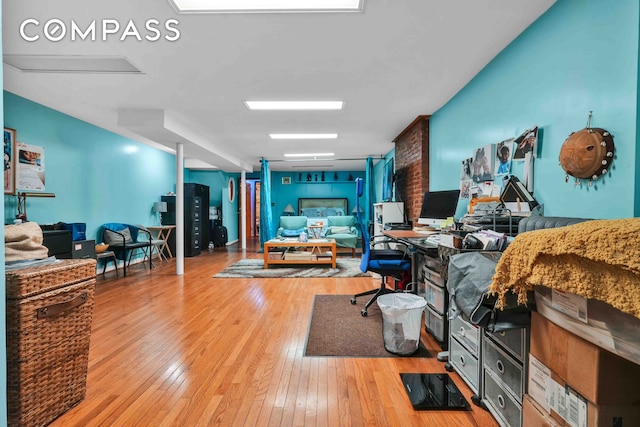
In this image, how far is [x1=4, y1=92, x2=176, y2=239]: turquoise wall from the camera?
4062mm

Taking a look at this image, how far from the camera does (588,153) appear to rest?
169 cm

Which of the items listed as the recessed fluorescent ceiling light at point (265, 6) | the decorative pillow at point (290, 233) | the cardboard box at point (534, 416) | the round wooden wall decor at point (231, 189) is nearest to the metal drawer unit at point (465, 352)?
→ the cardboard box at point (534, 416)

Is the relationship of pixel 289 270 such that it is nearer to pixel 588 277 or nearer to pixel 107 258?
pixel 107 258

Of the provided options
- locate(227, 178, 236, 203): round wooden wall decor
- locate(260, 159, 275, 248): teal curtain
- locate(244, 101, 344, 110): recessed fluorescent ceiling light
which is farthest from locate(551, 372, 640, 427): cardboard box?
locate(227, 178, 236, 203): round wooden wall decor

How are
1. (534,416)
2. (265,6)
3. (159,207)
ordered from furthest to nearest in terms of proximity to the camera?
(159,207)
(265,6)
(534,416)

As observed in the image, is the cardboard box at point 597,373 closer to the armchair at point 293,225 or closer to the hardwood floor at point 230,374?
the hardwood floor at point 230,374

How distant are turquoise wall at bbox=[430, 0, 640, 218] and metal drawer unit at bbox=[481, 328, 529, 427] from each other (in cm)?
87

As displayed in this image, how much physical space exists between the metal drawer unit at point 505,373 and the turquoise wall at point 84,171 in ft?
17.4

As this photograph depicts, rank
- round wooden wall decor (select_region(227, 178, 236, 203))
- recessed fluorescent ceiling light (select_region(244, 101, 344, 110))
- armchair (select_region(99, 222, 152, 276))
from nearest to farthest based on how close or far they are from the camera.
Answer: recessed fluorescent ceiling light (select_region(244, 101, 344, 110)) < armchair (select_region(99, 222, 152, 276)) < round wooden wall decor (select_region(227, 178, 236, 203))

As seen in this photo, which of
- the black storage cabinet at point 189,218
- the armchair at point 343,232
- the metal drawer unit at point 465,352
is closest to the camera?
the metal drawer unit at point 465,352

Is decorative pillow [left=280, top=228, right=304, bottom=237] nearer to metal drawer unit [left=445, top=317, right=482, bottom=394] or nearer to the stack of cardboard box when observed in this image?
metal drawer unit [left=445, top=317, right=482, bottom=394]

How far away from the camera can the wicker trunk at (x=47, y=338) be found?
1.46 meters

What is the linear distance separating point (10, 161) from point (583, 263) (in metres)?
5.52

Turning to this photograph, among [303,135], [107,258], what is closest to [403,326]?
[303,135]
